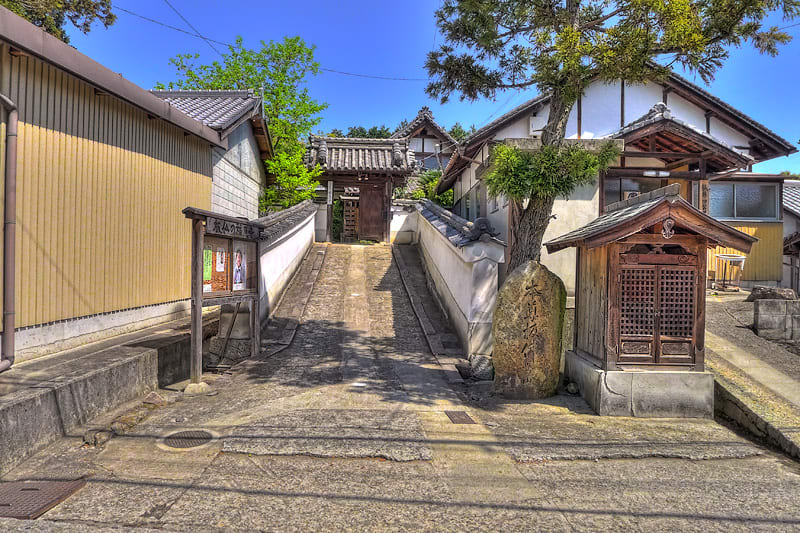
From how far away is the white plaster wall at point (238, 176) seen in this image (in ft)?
39.9

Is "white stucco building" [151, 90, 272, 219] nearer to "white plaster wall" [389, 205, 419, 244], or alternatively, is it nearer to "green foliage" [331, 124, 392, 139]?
"white plaster wall" [389, 205, 419, 244]

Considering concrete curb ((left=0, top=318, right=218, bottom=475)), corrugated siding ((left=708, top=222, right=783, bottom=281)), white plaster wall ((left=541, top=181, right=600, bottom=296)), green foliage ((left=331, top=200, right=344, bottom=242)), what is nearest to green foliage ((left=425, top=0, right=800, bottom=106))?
white plaster wall ((left=541, top=181, right=600, bottom=296))

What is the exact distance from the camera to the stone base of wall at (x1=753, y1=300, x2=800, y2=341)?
350 inches

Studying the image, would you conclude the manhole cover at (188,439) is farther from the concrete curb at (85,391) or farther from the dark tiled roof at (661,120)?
the dark tiled roof at (661,120)

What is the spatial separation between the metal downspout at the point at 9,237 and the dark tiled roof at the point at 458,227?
7.09 m

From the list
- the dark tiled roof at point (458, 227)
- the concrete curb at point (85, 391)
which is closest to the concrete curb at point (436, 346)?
the dark tiled roof at point (458, 227)

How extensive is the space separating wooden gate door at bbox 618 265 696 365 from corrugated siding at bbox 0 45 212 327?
26.8ft

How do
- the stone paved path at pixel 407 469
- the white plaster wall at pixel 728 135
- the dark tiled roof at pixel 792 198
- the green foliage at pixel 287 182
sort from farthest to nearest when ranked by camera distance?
1. the green foliage at pixel 287 182
2. the white plaster wall at pixel 728 135
3. the dark tiled roof at pixel 792 198
4. the stone paved path at pixel 407 469

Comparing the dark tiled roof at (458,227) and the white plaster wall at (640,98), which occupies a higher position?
the white plaster wall at (640,98)

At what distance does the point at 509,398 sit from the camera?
7203 millimetres

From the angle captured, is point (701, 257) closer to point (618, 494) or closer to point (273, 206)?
point (618, 494)

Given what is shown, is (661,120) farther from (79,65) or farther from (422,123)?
(422,123)

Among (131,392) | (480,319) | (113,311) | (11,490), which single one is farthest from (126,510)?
(480,319)

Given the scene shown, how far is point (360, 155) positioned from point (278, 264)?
10.3 meters
